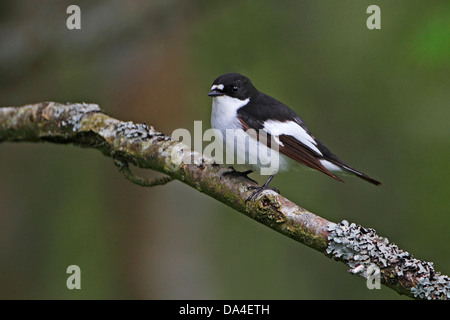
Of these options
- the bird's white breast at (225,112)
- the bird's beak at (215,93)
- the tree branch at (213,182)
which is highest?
the bird's beak at (215,93)

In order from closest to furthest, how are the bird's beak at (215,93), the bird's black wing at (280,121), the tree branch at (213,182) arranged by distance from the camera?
the tree branch at (213,182) < the bird's black wing at (280,121) < the bird's beak at (215,93)

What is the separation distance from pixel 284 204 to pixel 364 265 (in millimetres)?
558

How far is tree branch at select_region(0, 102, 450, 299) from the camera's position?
2.44m

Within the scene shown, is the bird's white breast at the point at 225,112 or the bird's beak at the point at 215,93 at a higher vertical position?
the bird's beak at the point at 215,93

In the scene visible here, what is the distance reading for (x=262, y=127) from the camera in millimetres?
3805

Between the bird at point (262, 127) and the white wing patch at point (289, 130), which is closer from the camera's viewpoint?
the bird at point (262, 127)

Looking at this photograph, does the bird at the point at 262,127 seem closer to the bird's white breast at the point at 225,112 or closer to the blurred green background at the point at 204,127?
the bird's white breast at the point at 225,112

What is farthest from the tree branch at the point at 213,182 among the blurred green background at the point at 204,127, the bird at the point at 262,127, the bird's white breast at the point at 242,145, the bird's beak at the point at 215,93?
the blurred green background at the point at 204,127

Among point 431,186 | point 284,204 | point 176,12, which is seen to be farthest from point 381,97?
point 284,204

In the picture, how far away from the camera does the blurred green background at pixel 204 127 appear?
545 centimetres

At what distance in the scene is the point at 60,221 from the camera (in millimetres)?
6699

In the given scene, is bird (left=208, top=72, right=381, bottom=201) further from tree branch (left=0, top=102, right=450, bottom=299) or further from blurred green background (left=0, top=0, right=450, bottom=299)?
blurred green background (left=0, top=0, right=450, bottom=299)

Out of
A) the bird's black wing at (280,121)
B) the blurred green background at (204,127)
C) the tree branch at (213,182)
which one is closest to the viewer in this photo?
the tree branch at (213,182)
